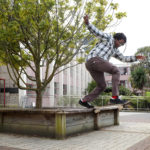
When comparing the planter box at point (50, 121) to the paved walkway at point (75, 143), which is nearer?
the paved walkway at point (75, 143)

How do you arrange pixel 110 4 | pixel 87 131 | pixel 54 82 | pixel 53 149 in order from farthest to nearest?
pixel 54 82 → pixel 110 4 → pixel 87 131 → pixel 53 149

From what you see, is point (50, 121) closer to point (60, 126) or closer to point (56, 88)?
point (60, 126)

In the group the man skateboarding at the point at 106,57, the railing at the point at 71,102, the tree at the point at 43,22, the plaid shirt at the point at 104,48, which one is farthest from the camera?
the railing at the point at 71,102

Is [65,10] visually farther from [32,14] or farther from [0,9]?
[0,9]

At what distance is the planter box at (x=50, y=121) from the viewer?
247 inches

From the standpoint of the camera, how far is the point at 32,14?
7781mm

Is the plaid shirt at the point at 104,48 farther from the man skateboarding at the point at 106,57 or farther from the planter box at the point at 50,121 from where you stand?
the planter box at the point at 50,121

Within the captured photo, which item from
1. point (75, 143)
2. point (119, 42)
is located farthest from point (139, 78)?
point (75, 143)

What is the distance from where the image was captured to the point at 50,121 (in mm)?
6441

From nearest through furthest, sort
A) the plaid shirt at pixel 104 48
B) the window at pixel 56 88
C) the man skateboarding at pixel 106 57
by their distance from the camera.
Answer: the man skateboarding at pixel 106 57 → the plaid shirt at pixel 104 48 → the window at pixel 56 88

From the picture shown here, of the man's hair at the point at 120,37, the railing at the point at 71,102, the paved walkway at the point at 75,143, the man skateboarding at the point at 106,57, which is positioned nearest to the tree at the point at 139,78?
the railing at the point at 71,102

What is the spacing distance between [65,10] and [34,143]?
479 centimetres

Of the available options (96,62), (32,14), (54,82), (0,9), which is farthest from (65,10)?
(54,82)

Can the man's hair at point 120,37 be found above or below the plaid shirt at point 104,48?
above
